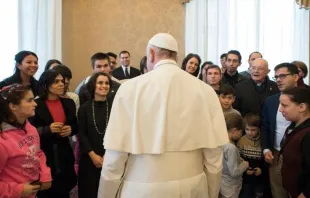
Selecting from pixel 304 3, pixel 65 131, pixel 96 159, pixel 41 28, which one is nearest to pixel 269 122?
pixel 96 159

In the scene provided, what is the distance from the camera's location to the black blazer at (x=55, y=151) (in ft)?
9.59

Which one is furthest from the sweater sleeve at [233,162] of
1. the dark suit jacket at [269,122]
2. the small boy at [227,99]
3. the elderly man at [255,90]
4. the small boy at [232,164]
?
the elderly man at [255,90]

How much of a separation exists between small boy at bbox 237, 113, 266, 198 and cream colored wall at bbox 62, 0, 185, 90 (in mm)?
3066

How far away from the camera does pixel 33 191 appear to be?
2271 millimetres

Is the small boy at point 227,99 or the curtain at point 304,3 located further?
the curtain at point 304,3

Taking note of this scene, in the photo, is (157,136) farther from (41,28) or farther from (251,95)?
(41,28)

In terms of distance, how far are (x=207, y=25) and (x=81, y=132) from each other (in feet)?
12.1

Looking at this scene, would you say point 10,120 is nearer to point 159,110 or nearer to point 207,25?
point 159,110

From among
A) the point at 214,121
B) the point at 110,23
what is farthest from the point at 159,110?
the point at 110,23

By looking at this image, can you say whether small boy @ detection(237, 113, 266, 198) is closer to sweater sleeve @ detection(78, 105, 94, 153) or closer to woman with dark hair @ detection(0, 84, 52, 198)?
sweater sleeve @ detection(78, 105, 94, 153)

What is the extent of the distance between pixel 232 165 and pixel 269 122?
0.59m

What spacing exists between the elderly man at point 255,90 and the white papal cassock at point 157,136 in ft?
5.87

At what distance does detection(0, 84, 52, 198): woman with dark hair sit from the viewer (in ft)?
7.17

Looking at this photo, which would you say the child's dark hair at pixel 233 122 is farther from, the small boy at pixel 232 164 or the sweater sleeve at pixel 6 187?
the sweater sleeve at pixel 6 187
